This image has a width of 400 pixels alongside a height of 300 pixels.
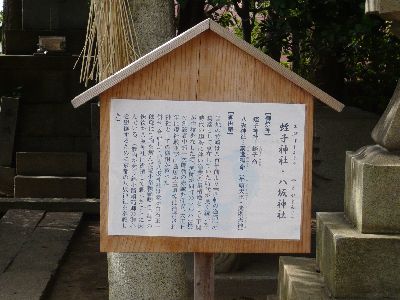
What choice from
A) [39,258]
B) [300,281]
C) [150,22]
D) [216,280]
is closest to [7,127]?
[39,258]

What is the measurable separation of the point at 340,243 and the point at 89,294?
11.9 feet

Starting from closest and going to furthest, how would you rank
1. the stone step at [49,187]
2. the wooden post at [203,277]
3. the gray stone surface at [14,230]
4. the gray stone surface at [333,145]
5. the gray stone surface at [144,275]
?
1. the wooden post at [203,277]
2. the gray stone surface at [144,275]
3. the gray stone surface at [14,230]
4. the gray stone surface at [333,145]
5. the stone step at [49,187]

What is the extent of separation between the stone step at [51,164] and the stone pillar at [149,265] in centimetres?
593

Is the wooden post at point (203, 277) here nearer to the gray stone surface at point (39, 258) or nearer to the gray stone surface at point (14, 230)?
the gray stone surface at point (39, 258)

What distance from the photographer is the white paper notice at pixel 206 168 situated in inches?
151

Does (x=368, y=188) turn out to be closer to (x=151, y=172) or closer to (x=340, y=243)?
(x=340, y=243)

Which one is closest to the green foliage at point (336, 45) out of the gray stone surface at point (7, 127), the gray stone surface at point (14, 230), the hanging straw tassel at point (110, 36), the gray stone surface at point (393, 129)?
the hanging straw tassel at point (110, 36)

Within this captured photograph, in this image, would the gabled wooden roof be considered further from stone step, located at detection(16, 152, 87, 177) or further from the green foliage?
stone step, located at detection(16, 152, 87, 177)

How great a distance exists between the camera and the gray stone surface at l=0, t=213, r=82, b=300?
6.81 m

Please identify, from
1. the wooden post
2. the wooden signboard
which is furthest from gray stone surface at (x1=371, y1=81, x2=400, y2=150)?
the wooden post

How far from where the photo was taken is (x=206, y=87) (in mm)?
3822

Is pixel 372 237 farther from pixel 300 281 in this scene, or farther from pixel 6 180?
pixel 6 180

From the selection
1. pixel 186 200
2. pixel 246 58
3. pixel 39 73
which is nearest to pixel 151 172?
pixel 186 200

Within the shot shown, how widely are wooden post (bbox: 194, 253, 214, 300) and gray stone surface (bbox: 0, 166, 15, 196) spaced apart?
24.8ft
